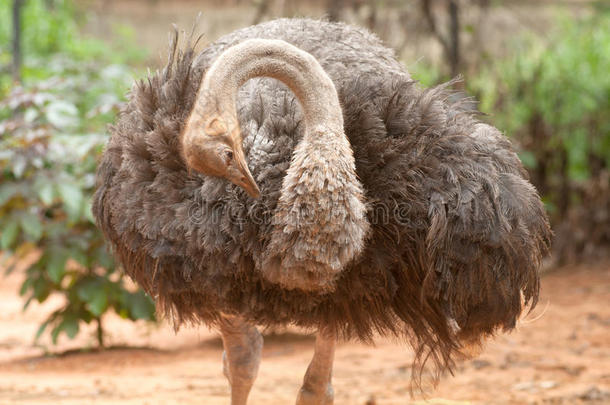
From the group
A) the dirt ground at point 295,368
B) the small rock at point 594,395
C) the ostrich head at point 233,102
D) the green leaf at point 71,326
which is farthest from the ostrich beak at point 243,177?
the green leaf at point 71,326

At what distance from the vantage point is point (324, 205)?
291 centimetres

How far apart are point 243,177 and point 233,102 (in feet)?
0.85

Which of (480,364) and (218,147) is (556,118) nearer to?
(480,364)

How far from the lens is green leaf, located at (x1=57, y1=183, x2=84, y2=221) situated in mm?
5258

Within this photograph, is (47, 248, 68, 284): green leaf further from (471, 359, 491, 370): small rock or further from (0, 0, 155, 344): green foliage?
(471, 359, 491, 370): small rock

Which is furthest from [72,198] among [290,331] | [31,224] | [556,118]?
[556,118]

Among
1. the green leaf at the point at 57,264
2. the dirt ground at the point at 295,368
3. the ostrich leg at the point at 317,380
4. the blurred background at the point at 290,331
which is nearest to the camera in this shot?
the ostrich leg at the point at 317,380

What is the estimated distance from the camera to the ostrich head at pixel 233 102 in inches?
112

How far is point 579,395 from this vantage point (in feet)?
14.9

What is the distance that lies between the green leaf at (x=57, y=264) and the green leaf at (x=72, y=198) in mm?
302

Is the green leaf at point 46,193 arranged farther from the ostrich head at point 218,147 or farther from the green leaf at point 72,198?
the ostrich head at point 218,147

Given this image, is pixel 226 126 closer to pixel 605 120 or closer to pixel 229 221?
pixel 229 221

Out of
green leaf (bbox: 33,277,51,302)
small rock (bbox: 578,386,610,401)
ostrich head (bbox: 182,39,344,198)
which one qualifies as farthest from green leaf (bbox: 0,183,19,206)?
small rock (bbox: 578,386,610,401)

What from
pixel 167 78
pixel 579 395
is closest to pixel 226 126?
pixel 167 78
